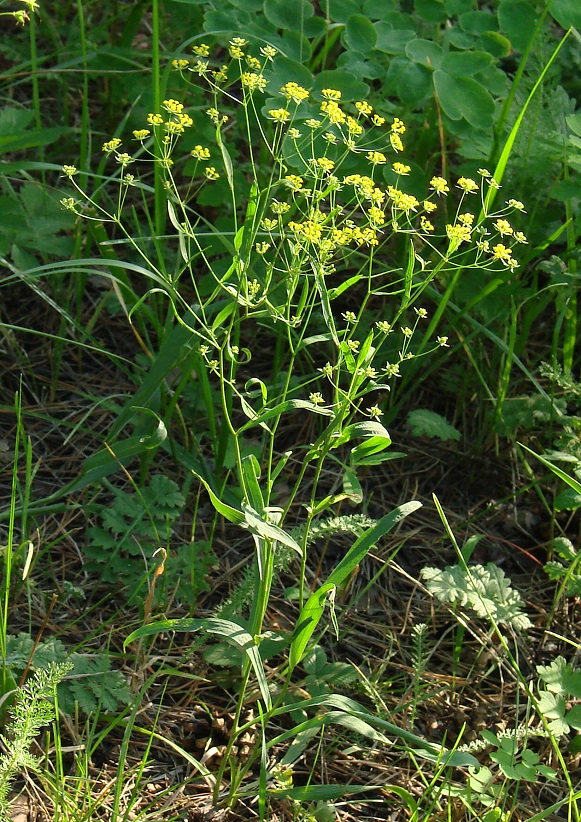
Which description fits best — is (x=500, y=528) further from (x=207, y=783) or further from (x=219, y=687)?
(x=207, y=783)

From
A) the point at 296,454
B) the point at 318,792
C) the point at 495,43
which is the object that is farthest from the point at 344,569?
the point at 495,43

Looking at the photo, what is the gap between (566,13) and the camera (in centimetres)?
231

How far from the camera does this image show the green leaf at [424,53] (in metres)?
2.23

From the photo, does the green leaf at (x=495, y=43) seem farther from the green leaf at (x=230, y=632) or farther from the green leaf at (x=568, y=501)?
the green leaf at (x=230, y=632)

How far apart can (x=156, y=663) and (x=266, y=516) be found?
0.58m

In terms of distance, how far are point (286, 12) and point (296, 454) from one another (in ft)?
3.70

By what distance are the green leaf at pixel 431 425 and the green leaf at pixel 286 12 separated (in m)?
1.02

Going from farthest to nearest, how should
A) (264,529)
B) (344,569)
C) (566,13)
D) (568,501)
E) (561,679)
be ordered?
1. (566,13)
2. (568,501)
3. (561,679)
4. (344,569)
5. (264,529)

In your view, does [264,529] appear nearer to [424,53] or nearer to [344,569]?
[344,569]

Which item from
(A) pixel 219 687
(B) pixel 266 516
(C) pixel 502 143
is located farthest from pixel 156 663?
(C) pixel 502 143

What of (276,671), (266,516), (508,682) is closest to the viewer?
(266,516)

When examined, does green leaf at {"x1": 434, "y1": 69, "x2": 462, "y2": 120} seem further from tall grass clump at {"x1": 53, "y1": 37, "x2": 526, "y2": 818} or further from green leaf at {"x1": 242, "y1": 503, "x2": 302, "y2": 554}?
green leaf at {"x1": 242, "y1": 503, "x2": 302, "y2": 554}

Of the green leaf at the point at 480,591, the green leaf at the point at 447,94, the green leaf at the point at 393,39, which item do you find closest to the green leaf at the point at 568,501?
the green leaf at the point at 480,591

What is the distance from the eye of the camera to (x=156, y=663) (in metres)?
1.91
